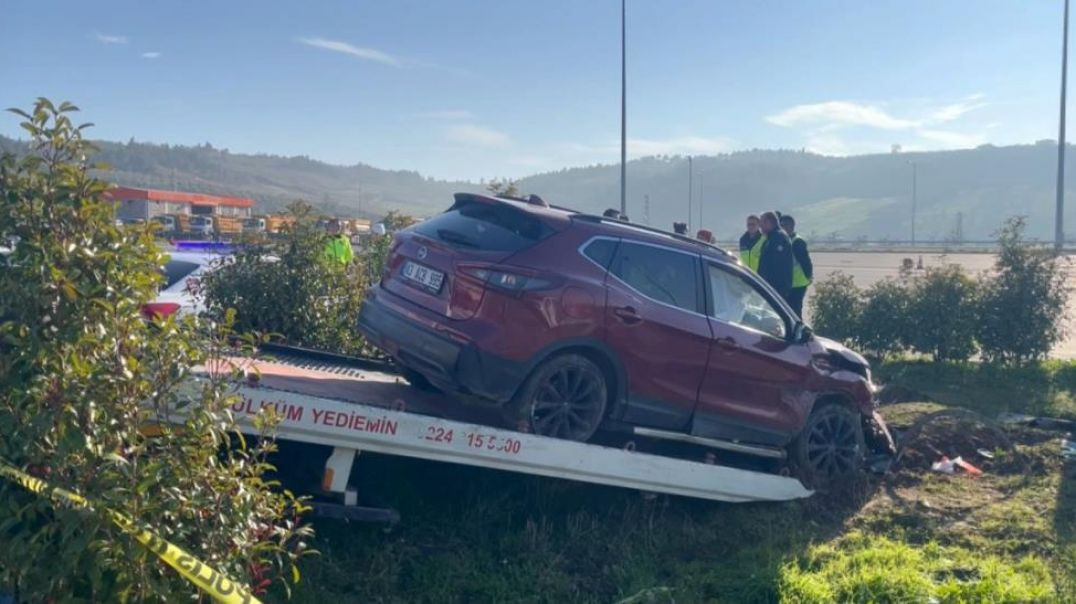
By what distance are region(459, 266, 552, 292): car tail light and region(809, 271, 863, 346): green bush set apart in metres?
9.25

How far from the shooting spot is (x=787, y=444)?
23.6 ft

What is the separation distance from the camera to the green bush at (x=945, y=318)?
13.4 meters

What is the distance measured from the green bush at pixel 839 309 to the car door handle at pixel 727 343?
786cm

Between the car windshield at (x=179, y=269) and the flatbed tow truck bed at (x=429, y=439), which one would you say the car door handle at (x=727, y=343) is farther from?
the car windshield at (x=179, y=269)

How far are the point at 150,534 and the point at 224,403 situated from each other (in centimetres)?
48

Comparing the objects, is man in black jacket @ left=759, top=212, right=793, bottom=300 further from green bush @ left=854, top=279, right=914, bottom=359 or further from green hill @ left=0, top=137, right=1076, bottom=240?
green hill @ left=0, top=137, right=1076, bottom=240

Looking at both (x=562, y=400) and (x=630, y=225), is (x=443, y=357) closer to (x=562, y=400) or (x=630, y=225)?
(x=562, y=400)

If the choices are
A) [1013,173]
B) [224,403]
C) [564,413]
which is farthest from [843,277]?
[1013,173]

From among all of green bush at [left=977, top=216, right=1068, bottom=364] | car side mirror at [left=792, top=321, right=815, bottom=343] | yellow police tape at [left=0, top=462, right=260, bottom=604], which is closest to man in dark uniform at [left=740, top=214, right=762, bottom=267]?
green bush at [left=977, top=216, right=1068, bottom=364]

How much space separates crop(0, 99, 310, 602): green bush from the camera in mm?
2883

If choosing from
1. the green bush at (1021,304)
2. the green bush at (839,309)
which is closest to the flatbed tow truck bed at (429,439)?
the green bush at (839,309)

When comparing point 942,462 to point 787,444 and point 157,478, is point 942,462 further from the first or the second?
point 157,478

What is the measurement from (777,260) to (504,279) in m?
6.80

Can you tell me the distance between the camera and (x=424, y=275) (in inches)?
240
